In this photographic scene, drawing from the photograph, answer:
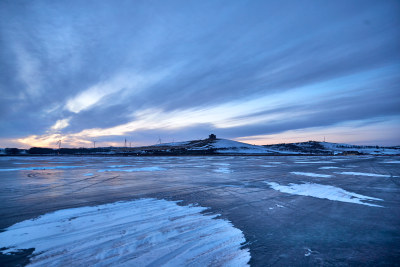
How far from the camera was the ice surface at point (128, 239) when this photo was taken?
7.98 ft

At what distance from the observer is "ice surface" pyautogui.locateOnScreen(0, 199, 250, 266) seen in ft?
7.98

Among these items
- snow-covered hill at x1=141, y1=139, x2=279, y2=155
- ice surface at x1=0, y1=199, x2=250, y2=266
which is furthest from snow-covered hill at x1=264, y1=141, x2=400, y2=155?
ice surface at x1=0, y1=199, x2=250, y2=266

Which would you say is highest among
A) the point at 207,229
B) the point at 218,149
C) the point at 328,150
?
the point at 207,229

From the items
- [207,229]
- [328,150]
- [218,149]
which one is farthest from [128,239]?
[328,150]

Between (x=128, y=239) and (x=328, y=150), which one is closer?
(x=128, y=239)

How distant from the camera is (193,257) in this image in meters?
2.48

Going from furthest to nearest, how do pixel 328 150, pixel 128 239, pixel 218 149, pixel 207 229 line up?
pixel 328 150 < pixel 218 149 < pixel 207 229 < pixel 128 239

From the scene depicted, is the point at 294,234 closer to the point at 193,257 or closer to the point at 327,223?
the point at 327,223

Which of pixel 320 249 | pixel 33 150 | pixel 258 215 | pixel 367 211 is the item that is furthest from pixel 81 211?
pixel 33 150

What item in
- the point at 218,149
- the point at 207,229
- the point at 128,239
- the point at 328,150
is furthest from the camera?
the point at 328,150

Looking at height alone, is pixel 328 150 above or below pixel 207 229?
below

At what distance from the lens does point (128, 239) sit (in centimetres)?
294

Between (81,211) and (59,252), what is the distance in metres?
1.88

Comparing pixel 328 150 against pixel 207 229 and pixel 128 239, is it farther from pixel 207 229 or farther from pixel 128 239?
pixel 128 239
